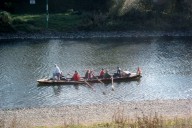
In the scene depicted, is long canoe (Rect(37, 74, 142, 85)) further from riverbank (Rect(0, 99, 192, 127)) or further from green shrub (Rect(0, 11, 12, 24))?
green shrub (Rect(0, 11, 12, 24))

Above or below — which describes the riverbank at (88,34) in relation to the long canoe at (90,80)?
above

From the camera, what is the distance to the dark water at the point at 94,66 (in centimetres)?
Result: 3688

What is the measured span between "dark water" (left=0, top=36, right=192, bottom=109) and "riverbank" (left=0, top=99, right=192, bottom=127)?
2041 millimetres

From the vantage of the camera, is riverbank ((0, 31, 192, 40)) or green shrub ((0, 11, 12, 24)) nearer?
riverbank ((0, 31, 192, 40))

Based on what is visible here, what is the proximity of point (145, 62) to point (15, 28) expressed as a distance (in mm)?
25287

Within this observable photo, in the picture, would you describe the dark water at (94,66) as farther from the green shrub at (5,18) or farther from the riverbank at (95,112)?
the green shrub at (5,18)

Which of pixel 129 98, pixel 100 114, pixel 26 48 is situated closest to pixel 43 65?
pixel 26 48

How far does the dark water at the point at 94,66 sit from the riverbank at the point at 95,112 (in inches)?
80.3

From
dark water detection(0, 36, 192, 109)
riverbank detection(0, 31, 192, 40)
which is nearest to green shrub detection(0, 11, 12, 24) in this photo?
riverbank detection(0, 31, 192, 40)

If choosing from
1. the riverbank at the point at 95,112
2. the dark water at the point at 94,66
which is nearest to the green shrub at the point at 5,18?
the dark water at the point at 94,66

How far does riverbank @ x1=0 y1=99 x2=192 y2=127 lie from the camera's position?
95.3ft

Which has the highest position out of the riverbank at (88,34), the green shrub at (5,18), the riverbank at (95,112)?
the green shrub at (5,18)

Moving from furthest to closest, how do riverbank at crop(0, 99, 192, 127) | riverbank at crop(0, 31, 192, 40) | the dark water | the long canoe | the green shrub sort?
the green shrub, riverbank at crop(0, 31, 192, 40), the long canoe, the dark water, riverbank at crop(0, 99, 192, 127)

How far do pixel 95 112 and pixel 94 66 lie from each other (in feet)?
53.2
